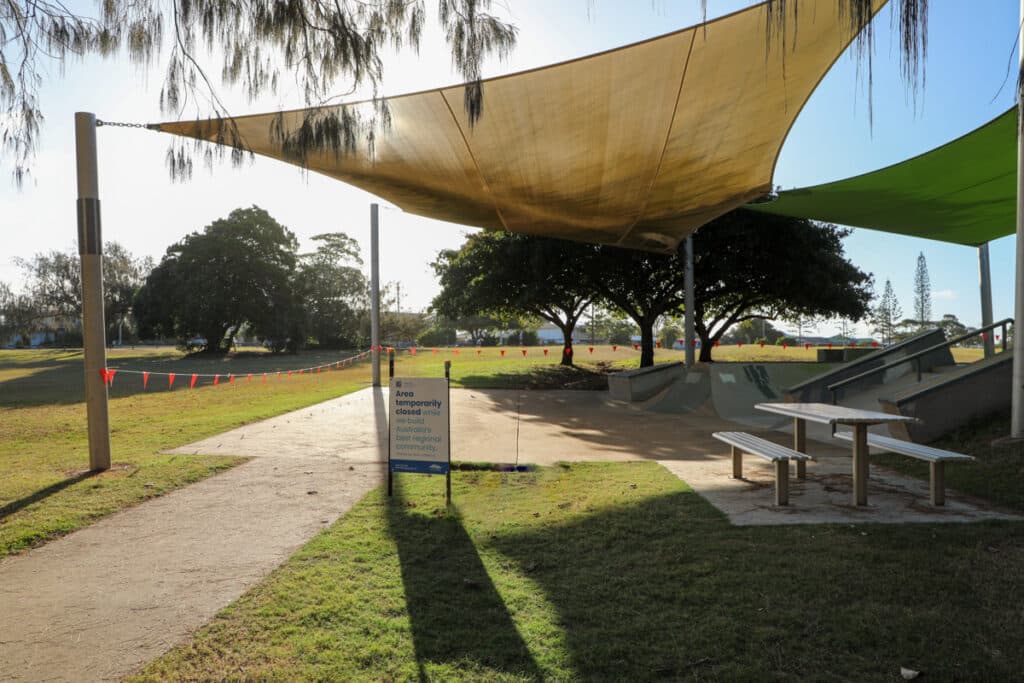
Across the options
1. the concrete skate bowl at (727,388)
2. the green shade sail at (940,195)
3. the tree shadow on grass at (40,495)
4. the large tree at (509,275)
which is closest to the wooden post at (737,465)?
the green shade sail at (940,195)

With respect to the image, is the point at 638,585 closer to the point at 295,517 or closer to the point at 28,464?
the point at 295,517

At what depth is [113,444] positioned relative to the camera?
962 cm

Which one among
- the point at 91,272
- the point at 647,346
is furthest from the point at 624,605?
the point at 647,346

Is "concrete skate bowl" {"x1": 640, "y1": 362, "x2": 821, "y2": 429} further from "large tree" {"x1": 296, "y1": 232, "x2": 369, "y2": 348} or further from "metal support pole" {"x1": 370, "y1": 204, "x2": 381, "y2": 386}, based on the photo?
"large tree" {"x1": 296, "y1": 232, "x2": 369, "y2": 348}

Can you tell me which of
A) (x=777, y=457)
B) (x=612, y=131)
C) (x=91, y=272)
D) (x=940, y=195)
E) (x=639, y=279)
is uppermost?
(x=612, y=131)

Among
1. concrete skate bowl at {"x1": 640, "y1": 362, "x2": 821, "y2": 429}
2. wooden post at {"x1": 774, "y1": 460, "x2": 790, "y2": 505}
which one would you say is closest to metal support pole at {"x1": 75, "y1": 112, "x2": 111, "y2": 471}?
wooden post at {"x1": 774, "y1": 460, "x2": 790, "y2": 505}

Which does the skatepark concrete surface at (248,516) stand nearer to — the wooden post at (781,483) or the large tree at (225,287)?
the wooden post at (781,483)

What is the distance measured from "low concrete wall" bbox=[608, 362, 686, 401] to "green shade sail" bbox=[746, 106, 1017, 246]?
553cm

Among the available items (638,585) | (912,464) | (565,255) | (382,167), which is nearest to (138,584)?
(638,585)

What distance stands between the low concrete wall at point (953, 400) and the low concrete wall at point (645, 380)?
7.92 metres

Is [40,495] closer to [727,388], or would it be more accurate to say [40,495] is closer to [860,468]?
[860,468]

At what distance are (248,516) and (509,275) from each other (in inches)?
670

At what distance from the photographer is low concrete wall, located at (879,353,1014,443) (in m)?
7.90

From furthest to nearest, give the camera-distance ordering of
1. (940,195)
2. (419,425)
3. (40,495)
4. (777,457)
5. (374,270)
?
(374,270), (940,195), (40,495), (419,425), (777,457)
